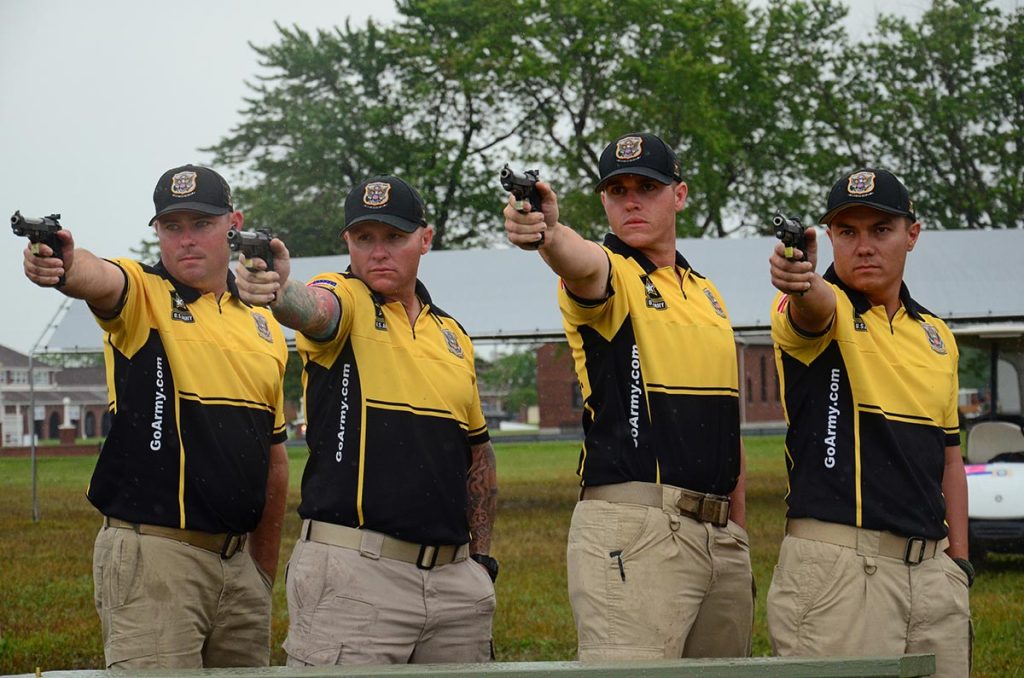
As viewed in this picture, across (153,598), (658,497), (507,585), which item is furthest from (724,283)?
(153,598)

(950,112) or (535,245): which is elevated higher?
(950,112)

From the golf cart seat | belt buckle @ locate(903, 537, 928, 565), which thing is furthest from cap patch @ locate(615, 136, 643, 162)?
the golf cart seat

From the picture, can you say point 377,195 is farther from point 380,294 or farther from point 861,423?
point 861,423

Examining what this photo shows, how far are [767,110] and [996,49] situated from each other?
630 centimetres

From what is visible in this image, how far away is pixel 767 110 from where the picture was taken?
34.9 meters

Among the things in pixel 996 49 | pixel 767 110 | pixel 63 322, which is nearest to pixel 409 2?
pixel 767 110

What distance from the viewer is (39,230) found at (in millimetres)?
3455

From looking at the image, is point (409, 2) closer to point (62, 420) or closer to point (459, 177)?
point (459, 177)

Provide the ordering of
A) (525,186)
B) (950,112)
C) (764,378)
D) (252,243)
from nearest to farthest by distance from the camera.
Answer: (525,186) < (252,243) < (950,112) < (764,378)

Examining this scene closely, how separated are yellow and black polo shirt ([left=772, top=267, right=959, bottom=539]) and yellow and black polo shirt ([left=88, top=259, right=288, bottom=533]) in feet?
6.34

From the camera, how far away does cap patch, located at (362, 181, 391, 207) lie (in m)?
4.37

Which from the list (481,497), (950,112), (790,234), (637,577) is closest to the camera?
(790,234)

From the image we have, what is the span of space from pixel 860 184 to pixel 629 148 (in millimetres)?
814

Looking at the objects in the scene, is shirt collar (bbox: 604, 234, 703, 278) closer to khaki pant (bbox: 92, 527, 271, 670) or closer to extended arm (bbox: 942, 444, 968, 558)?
extended arm (bbox: 942, 444, 968, 558)
